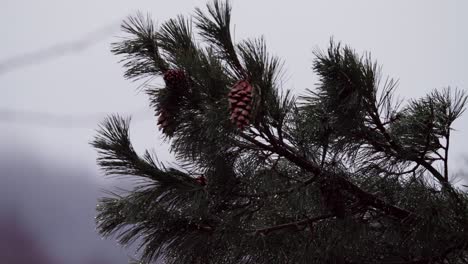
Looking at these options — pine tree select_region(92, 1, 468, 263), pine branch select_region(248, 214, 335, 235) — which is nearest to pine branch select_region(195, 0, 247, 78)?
pine tree select_region(92, 1, 468, 263)

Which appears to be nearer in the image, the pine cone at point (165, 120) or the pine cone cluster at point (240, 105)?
the pine cone cluster at point (240, 105)

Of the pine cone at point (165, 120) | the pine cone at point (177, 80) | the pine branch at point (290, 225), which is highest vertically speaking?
the pine cone at point (177, 80)

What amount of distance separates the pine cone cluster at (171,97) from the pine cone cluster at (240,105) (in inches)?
4.0

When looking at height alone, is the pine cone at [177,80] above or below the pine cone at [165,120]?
above

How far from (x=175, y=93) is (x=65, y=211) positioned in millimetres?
1509

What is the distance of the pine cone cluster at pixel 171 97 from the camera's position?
2.46ft

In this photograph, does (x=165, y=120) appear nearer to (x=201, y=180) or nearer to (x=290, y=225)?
(x=201, y=180)

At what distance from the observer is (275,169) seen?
0.83 metres

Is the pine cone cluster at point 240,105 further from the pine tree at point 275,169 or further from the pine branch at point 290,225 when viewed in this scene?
the pine branch at point 290,225

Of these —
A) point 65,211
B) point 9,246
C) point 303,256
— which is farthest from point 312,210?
point 65,211

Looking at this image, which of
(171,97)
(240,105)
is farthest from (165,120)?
(240,105)

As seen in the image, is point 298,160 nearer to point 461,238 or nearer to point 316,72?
point 316,72

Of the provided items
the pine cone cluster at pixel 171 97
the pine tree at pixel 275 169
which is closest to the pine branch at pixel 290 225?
the pine tree at pixel 275 169

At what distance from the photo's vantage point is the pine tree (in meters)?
0.76
